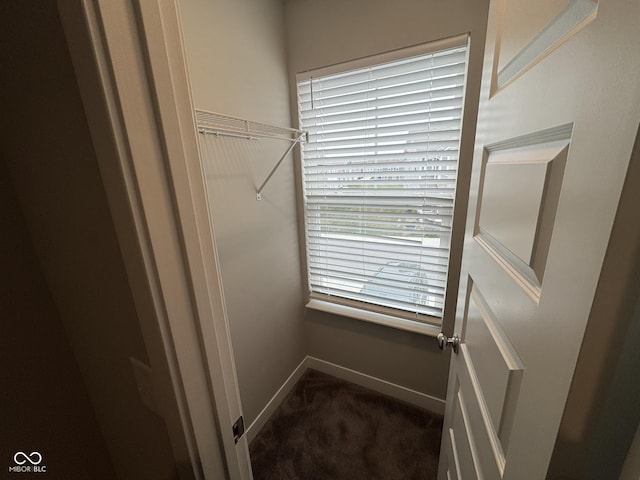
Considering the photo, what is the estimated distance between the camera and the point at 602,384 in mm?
300

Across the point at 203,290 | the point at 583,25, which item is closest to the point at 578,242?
the point at 583,25

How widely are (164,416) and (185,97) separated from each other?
2.18ft

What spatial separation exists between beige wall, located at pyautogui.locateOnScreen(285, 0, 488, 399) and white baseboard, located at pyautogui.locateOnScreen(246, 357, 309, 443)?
0.20 m

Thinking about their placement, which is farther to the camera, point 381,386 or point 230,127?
point 381,386

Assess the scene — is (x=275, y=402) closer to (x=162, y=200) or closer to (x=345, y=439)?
(x=345, y=439)

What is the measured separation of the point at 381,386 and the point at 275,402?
2.46ft

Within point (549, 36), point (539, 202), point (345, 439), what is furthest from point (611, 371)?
point (345, 439)

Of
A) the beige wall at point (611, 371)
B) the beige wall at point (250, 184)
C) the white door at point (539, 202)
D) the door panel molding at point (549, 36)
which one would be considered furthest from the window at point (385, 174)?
the beige wall at point (611, 371)

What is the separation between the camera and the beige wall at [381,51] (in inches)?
46.2

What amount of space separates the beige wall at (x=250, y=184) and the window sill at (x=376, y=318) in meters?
0.22

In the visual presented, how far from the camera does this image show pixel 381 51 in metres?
1.33

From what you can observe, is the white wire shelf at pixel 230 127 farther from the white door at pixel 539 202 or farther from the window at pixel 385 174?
the white door at pixel 539 202

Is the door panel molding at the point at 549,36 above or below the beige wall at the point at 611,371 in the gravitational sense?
above


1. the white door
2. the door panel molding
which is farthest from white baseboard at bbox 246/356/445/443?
the door panel molding
